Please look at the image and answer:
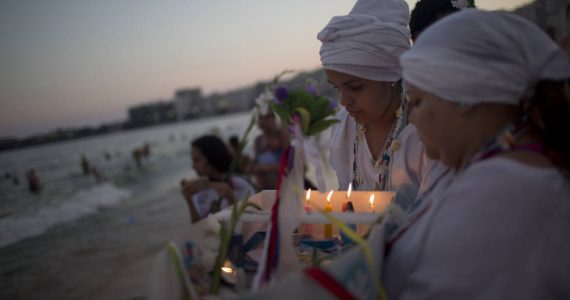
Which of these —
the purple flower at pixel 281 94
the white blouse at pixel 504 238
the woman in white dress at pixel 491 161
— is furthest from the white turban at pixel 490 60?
the purple flower at pixel 281 94

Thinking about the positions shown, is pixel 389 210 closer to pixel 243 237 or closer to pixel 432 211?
pixel 432 211

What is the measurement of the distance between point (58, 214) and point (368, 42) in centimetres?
1498

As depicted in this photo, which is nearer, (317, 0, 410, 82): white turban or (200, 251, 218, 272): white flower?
(200, 251, 218, 272): white flower

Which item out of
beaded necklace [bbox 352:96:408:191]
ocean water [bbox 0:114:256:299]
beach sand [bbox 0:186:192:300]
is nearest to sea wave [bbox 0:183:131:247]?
ocean water [bbox 0:114:256:299]

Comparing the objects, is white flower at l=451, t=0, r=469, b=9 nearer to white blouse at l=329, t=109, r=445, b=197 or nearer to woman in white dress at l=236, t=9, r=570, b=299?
white blouse at l=329, t=109, r=445, b=197

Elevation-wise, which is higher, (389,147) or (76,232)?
(389,147)

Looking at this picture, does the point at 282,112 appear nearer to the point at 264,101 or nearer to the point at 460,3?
the point at 264,101

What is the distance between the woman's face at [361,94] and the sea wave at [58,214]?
37.6 ft

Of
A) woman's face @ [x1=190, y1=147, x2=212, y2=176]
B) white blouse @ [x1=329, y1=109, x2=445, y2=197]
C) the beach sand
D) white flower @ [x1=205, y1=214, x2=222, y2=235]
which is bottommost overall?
the beach sand

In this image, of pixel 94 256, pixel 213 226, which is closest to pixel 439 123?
pixel 213 226

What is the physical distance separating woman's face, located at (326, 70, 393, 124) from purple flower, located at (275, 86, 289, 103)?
0.98 metres

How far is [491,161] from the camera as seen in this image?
1.23m

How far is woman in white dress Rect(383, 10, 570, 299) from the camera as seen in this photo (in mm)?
1166

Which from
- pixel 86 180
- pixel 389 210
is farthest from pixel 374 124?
pixel 86 180
